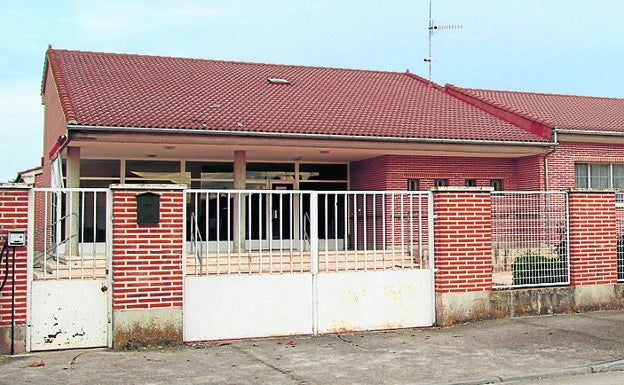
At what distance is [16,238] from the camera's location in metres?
8.77

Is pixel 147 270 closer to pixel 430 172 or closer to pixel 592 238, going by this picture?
pixel 592 238

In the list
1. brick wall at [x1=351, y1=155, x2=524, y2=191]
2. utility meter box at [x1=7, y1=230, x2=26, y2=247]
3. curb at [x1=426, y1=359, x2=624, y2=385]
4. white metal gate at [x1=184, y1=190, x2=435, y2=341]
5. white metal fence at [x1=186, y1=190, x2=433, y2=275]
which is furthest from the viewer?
brick wall at [x1=351, y1=155, x2=524, y2=191]

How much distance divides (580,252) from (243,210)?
8.88 m

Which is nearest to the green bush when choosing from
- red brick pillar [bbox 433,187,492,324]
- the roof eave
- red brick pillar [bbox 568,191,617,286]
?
red brick pillar [bbox 568,191,617,286]

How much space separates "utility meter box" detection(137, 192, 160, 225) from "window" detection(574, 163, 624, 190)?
1569 centimetres

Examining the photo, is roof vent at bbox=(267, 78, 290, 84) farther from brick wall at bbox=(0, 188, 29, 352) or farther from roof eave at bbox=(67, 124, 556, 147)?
brick wall at bbox=(0, 188, 29, 352)

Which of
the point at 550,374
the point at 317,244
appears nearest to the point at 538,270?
the point at 317,244

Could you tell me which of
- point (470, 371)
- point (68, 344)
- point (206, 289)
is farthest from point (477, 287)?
point (68, 344)

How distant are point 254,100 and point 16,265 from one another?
12.0 meters

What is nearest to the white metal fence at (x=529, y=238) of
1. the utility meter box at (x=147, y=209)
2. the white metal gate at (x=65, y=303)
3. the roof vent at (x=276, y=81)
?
the utility meter box at (x=147, y=209)

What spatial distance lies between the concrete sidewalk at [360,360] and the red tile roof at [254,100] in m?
8.34

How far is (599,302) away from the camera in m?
12.1

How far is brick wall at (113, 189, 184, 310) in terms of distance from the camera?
9.23m

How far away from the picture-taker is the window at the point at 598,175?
21.8m
